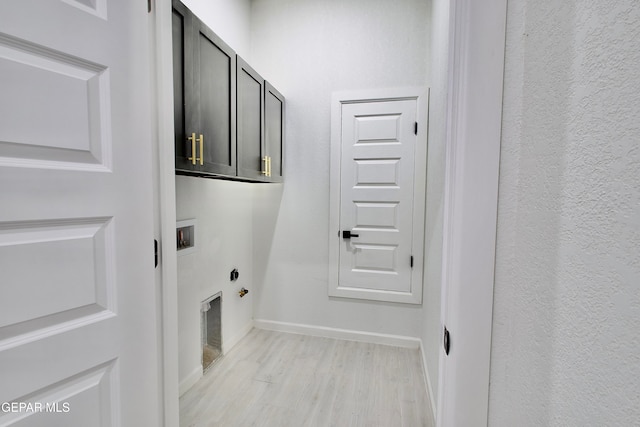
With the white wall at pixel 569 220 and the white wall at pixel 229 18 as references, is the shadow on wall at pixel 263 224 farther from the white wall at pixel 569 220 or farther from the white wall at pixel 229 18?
the white wall at pixel 569 220

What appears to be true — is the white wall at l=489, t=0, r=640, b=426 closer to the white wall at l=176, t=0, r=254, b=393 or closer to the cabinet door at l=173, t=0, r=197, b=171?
the cabinet door at l=173, t=0, r=197, b=171

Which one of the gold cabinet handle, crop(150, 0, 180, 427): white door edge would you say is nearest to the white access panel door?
the gold cabinet handle

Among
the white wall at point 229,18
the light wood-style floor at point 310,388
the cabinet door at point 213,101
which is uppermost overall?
the white wall at point 229,18

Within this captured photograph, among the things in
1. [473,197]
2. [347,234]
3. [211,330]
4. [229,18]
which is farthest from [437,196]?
[229,18]

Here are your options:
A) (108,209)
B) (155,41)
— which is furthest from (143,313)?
(155,41)

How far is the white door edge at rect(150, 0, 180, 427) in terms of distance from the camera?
3.66ft

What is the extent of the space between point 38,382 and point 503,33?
4.52 ft

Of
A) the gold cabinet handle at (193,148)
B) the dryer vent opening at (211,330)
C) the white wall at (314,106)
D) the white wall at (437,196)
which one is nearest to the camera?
the gold cabinet handle at (193,148)

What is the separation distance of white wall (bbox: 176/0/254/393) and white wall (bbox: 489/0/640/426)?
1.83 meters

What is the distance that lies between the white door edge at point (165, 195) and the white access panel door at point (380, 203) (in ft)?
5.48

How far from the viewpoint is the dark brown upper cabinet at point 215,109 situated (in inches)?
53.9

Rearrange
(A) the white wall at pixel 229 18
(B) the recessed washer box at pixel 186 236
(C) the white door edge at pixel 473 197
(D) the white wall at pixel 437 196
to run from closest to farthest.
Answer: (C) the white door edge at pixel 473 197 < (D) the white wall at pixel 437 196 < (B) the recessed washer box at pixel 186 236 < (A) the white wall at pixel 229 18

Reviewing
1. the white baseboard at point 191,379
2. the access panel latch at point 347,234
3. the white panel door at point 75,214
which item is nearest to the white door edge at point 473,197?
the white panel door at point 75,214

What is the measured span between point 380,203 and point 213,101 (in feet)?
5.25
